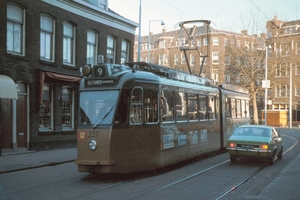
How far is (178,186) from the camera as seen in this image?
36.8ft

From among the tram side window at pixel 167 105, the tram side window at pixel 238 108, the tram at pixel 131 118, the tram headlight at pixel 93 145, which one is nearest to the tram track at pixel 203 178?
the tram at pixel 131 118

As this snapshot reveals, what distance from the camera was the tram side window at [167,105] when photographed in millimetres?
13672

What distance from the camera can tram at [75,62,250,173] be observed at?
39.1 ft

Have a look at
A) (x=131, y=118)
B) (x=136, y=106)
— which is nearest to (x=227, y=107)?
(x=136, y=106)

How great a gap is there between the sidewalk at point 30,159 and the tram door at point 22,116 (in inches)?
24.0

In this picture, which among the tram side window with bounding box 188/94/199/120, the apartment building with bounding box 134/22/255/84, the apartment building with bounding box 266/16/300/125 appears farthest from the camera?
the apartment building with bounding box 134/22/255/84

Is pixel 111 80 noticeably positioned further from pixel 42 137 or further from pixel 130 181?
pixel 42 137

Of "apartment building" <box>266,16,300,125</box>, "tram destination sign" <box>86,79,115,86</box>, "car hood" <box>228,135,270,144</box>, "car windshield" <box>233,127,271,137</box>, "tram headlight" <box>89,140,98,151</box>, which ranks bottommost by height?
"car hood" <box>228,135,270,144</box>

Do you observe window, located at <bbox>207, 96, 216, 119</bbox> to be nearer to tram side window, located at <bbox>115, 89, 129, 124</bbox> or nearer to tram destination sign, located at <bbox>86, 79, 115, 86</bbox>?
tram side window, located at <bbox>115, 89, 129, 124</bbox>

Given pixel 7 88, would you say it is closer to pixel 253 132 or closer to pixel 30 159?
pixel 30 159

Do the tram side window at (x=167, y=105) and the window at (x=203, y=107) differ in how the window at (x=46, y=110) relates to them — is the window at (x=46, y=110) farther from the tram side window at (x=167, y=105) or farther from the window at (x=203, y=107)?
the tram side window at (x=167, y=105)

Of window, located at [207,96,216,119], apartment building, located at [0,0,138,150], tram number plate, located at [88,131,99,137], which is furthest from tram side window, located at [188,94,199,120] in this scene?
apartment building, located at [0,0,138,150]

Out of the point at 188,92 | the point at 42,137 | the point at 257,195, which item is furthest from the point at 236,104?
the point at 257,195

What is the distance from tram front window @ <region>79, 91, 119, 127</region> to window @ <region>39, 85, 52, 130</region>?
966 centimetres
